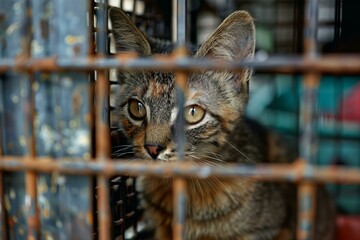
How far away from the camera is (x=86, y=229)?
73cm

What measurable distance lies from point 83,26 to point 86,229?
0.36 meters

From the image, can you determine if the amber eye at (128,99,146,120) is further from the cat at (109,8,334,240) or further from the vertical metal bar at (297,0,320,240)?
the vertical metal bar at (297,0,320,240)

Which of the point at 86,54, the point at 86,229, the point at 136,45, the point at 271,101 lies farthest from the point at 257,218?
the point at 271,101

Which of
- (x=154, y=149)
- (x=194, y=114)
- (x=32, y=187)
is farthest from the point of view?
(x=194, y=114)

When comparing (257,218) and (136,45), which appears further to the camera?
(257,218)

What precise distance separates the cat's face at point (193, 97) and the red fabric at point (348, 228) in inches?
39.7

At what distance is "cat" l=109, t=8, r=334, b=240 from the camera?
129 centimetres

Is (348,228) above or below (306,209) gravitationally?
below

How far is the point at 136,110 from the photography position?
1392 mm

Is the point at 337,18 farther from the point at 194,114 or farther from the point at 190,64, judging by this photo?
the point at 190,64

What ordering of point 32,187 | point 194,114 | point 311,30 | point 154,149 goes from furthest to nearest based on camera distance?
point 194,114, point 154,149, point 32,187, point 311,30

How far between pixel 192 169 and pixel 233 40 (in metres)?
0.82

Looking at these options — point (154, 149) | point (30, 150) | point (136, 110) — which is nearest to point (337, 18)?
point (136, 110)

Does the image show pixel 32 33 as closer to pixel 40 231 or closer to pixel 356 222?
pixel 40 231
